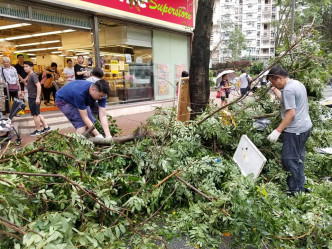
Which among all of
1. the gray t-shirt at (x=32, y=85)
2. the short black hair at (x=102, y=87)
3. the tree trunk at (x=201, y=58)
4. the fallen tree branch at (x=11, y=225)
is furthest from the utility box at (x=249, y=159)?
the gray t-shirt at (x=32, y=85)

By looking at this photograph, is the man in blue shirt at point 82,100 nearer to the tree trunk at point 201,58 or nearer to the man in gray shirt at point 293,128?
the tree trunk at point 201,58

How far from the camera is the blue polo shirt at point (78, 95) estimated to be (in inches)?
148

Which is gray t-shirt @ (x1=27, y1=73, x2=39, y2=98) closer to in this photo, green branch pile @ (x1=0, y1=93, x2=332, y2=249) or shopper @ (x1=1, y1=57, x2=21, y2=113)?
shopper @ (x1=1, y1=57, x2=21, y2=113)

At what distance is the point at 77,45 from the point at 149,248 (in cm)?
934

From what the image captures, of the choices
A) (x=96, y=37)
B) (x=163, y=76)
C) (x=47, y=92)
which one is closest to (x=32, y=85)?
(x=96, y=37)

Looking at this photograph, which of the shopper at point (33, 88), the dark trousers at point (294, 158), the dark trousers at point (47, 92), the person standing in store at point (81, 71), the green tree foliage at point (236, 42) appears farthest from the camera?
the green tree foliage at point (236, 42)

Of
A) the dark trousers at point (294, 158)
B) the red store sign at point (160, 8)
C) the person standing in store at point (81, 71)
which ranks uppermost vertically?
the red store sign at point (160, 8)

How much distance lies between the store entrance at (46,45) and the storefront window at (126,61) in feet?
2.53

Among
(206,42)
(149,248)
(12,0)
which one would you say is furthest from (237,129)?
(12,0)

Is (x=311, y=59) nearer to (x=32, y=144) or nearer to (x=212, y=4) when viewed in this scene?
(x=212, y=4)

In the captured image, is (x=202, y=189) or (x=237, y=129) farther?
(x=237, y=129)

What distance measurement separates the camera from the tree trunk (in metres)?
4.72

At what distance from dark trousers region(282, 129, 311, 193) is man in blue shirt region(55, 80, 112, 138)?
2418 millimetres

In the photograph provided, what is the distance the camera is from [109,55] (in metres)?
9.91
